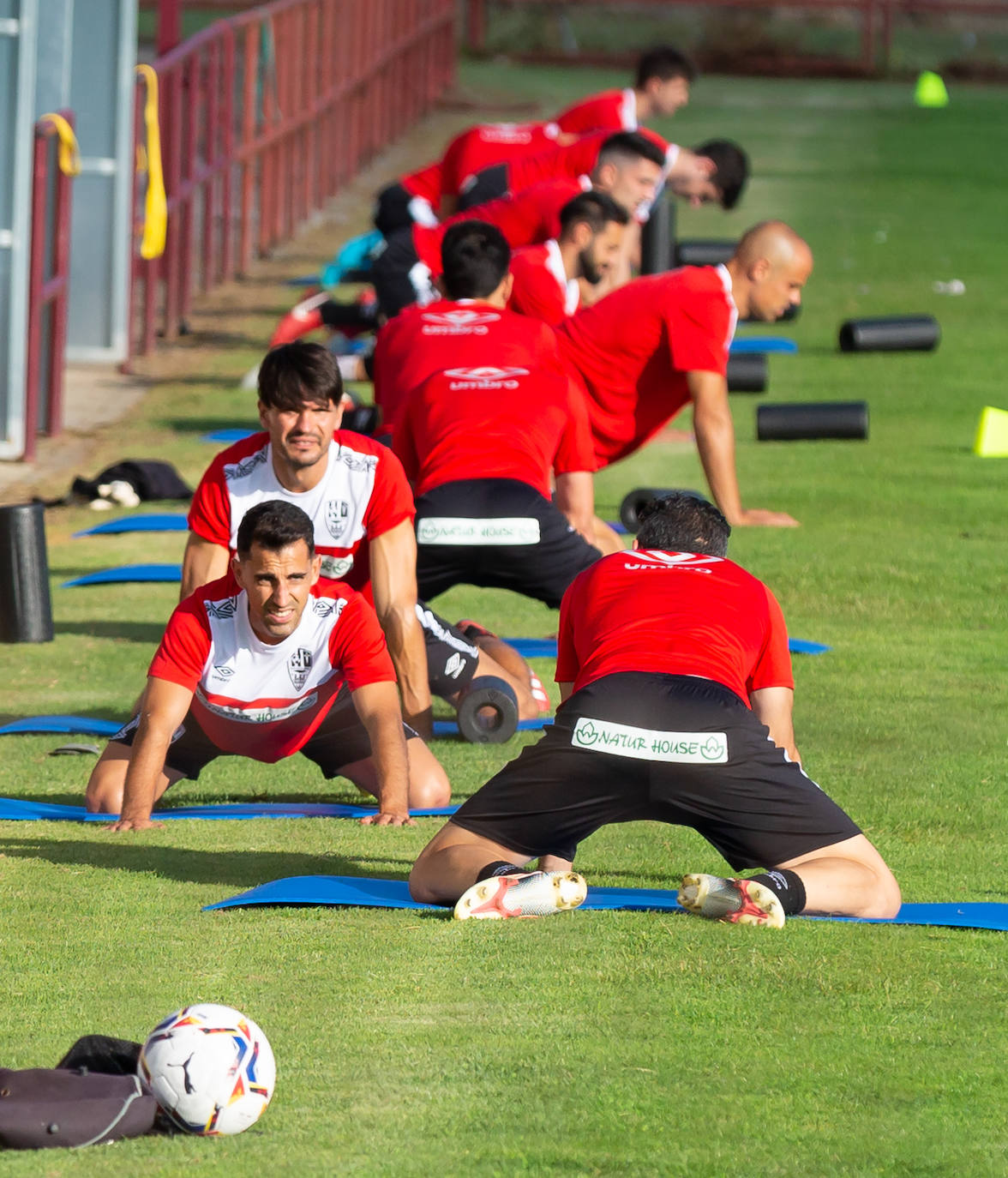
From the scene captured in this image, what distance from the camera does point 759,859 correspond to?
5988 mm

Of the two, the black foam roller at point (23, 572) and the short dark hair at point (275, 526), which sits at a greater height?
the short dark hair at point (275, 526)

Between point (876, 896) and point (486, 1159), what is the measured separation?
187 cm

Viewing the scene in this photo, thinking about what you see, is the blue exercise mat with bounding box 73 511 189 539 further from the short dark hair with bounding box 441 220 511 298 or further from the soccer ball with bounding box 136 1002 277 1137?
the soccer ball with bounding box 136 1002 277 1137

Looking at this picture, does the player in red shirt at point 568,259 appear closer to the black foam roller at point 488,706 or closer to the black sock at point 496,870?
the black foam roller at point 488,706

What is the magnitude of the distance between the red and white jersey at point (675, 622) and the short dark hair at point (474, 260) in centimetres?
376

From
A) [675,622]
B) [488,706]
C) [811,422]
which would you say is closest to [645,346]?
[488,706]

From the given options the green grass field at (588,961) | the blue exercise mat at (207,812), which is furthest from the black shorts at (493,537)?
the blue exercise mat at (207,812)

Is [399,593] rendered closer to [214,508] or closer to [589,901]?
[214,508]

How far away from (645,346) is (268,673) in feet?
13.5

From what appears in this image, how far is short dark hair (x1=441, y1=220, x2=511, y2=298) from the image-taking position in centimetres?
977

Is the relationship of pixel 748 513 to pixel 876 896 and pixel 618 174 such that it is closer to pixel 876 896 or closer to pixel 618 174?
pixel 618 174

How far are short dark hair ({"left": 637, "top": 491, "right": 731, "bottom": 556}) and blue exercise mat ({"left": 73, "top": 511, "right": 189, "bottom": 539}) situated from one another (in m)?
6.74

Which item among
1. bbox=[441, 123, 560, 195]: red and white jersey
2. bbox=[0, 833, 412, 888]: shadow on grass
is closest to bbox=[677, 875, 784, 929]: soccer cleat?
bbox=[0, 833, 412, 888]: shadow on grass

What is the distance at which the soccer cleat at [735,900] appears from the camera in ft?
19.1
